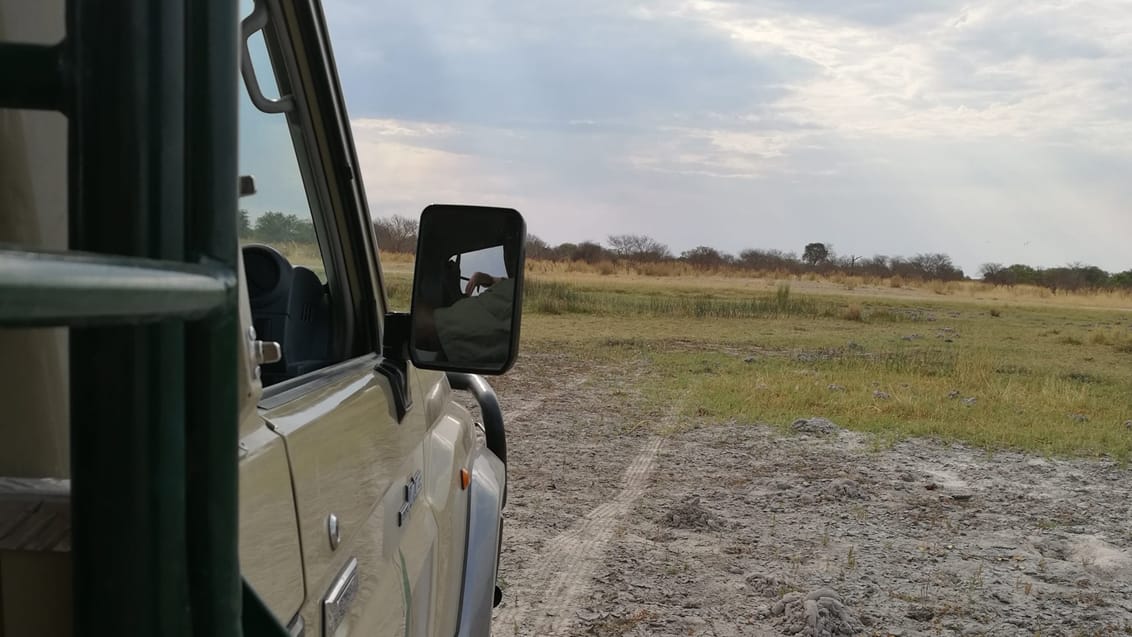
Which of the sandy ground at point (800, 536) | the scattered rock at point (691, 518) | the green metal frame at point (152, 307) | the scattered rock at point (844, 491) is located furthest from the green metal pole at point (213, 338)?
the scattered rock at point (844, 491)

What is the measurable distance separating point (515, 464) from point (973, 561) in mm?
3022

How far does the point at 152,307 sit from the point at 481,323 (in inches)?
47.9

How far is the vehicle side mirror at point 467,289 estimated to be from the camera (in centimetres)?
164

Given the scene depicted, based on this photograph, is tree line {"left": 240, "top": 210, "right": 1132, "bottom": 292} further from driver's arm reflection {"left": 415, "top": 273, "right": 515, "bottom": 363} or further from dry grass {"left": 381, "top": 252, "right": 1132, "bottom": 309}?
driver's arm reflection {"left": 415, "top": 273, "right": 515, "bottom": 363}

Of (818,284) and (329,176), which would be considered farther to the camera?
(818,284)

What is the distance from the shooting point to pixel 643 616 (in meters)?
4.09

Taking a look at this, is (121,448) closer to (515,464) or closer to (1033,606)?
(1033,606)

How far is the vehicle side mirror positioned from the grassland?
0.39 meters

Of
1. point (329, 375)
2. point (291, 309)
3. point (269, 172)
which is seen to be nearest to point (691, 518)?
point (291, 309)

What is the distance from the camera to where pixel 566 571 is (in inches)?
180

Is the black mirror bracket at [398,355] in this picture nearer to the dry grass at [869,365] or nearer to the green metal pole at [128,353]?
the green metal pole at [128,353]

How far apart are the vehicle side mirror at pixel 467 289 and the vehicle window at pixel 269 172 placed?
0.22 meters

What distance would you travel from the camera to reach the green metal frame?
1.86 feet

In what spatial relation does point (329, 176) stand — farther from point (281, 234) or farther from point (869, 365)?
point (869, 365)
